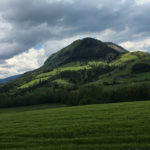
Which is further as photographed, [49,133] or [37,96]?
[37,96]

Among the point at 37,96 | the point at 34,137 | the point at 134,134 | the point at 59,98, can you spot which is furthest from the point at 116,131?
the point at 37,96

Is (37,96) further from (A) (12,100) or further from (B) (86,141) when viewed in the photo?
(B) (86,141)

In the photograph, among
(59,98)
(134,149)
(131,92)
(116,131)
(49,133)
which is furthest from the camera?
(59,98)

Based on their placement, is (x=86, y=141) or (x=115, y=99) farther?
(x=115, y=99)

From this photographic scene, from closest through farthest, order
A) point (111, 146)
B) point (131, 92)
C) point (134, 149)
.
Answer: point (134, 149) < point (111, 146) < point (131, 92)

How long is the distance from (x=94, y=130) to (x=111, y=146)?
4.26 metres

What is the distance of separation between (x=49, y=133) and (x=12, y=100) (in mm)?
132273

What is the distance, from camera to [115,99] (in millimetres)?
98438

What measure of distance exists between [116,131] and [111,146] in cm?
349

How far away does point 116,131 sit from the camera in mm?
14984

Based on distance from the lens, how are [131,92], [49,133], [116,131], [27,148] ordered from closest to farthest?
[27,148] < [116,131] < [49,133] < [131,92]

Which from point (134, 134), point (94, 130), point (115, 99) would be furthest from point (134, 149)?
point (115, 99)

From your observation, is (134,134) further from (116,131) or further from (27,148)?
(27,148)

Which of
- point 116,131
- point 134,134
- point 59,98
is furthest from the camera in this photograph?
point 59,98
